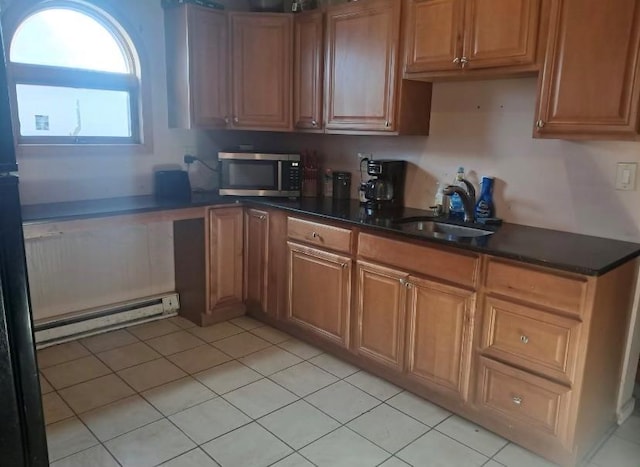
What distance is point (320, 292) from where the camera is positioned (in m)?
2.98

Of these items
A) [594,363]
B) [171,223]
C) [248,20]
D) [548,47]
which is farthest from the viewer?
[171,223]

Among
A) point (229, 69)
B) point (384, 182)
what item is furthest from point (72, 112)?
point (384, 182)

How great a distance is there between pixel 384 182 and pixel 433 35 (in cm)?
88

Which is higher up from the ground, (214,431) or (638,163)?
(638,163)

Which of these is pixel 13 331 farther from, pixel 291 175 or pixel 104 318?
pixel 291 175

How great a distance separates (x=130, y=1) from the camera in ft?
10.3

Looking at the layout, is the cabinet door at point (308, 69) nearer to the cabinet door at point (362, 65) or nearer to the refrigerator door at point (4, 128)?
the cabinet door at point (362, 65)

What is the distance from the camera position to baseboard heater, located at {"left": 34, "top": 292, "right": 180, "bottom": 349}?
3035mm

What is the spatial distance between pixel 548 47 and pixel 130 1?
8.10 ft

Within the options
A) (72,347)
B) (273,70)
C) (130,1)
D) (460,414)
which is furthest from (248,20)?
(460,414)

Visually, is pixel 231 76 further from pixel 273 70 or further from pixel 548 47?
pixel 548 47

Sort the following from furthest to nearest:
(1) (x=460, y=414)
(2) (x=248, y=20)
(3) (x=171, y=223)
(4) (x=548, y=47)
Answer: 1. (3) (x=171, y=223)
2. (2) (x=248, y=20)
3. (1) (x=460, y=414)
4. (4) (x=548, y=47)

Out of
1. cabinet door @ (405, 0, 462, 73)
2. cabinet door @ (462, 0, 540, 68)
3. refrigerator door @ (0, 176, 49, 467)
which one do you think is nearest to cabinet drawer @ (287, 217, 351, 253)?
cabinet door @ (405, 0, 462, 73)

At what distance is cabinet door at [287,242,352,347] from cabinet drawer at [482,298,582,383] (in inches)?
34.0
